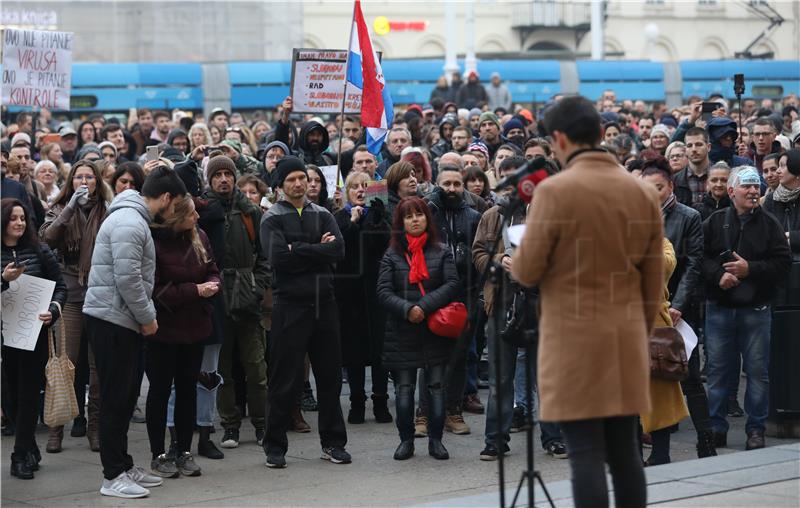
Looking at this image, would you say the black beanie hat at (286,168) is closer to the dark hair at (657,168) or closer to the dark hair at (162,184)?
the dark hair at (162,184)

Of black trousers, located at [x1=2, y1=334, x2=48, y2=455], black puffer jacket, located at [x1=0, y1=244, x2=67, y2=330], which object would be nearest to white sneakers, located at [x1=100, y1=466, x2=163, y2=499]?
black trousers, located at [x1=2, y1=334, x2=48, y2=455]

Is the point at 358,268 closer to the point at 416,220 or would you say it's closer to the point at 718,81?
the point at 416,220

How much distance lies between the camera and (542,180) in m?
5.36

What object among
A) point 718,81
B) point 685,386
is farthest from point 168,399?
point 718,81

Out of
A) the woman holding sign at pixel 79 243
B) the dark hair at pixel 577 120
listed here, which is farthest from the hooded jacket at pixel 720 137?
the dark hair at pixel 577 120

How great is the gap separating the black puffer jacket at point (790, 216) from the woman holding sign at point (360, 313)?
2.97 m

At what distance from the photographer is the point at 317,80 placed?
12.1 m

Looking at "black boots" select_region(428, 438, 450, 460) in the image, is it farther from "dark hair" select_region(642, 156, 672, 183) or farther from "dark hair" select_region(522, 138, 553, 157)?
"dark hair" select_region(522, 138, 553, 157)

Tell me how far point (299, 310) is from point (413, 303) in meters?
0.81

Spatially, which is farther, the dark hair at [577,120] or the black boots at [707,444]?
the black boots at [707,444]

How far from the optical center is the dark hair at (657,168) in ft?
27.9

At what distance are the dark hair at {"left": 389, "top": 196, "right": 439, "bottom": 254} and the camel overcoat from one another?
3.64m

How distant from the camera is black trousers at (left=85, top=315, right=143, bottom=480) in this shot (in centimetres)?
761

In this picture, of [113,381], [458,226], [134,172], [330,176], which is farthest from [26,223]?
[330,176]
